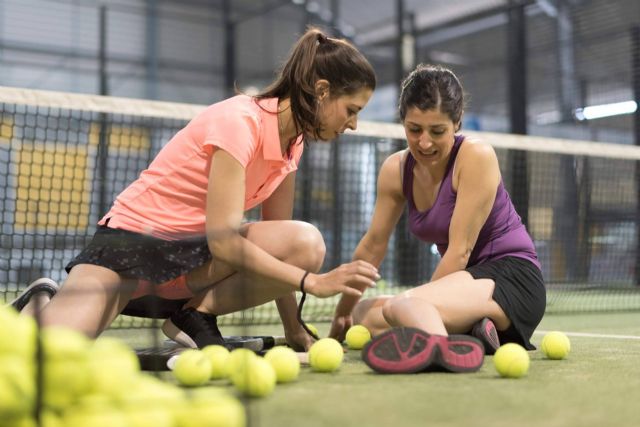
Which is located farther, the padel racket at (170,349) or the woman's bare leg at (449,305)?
the woman's bare leg at (449,305)

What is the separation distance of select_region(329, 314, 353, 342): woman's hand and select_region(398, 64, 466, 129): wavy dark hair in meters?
0.63

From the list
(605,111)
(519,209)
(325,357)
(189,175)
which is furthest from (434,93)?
(605,111)

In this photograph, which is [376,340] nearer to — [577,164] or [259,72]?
[577,164]

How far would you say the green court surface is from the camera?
1.20 m

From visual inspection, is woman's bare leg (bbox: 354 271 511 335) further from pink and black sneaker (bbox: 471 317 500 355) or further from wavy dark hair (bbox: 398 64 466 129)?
wavy dark hair (bbox: 398 64 466 129)

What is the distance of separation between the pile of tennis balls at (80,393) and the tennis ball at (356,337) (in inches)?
51.2

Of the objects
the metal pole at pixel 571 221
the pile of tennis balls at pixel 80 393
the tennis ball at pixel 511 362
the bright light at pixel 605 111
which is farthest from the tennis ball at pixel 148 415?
the bright light at pixel 605 111

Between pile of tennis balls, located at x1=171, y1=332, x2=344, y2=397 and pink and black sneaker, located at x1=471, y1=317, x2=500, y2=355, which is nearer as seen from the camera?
pile of tennis balls, located at x1=171, y1=332, x2=344, y2=397

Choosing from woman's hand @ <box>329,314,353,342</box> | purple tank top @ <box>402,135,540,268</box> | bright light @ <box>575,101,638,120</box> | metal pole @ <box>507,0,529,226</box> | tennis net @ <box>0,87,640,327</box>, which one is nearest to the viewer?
purple tank top @ <box>402,135,540,268</box>

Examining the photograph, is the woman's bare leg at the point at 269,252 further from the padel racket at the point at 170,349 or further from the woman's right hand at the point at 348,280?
the woman's right hand at the point at 348,280

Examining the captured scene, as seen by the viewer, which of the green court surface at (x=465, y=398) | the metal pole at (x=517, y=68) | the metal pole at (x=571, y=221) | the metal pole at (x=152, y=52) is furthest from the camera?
the metal pole at (x=152, y=52)

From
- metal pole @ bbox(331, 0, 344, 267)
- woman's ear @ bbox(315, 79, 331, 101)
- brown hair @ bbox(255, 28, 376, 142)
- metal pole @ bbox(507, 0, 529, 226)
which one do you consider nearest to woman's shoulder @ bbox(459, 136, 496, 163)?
brown hair @ bbox(255, 28, 376, 142)

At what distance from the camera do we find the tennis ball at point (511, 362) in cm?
168

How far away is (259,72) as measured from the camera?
11.5m
